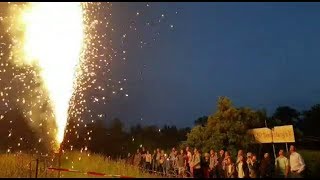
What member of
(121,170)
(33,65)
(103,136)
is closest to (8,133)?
(103,136)

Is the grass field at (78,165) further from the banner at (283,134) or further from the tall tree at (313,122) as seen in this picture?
the tall tree at (313,122)

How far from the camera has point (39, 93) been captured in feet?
94.8

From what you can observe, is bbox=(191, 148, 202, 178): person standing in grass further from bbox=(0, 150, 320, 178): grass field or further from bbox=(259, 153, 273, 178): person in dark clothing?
bbox=(259, 153, 273, 178): person in dark clothing

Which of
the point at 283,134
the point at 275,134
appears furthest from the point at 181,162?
the point at 283,134

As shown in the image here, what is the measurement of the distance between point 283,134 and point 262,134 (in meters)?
2.00

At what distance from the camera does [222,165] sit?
750 inches

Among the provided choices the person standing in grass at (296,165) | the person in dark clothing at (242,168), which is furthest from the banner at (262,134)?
the person standing in grass at (296,165)

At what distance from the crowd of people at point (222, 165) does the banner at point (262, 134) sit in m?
1.31

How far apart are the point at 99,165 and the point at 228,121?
6882 millimetres

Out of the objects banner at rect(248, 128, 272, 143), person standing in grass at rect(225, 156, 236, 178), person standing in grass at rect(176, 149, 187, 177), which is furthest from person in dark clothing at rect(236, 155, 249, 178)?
banner at rect(248, 128, 272, 143)

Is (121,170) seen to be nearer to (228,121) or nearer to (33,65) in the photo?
(228,121)

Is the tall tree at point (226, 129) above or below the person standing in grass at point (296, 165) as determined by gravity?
above

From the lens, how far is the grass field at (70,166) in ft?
70.3

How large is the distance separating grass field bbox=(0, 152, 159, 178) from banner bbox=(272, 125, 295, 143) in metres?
5.59
